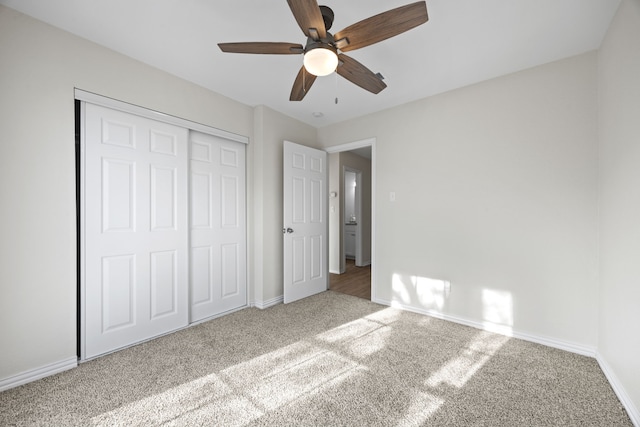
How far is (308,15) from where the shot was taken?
4.32 feet

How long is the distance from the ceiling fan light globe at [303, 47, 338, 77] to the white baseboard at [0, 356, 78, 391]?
A: 8.81 feet

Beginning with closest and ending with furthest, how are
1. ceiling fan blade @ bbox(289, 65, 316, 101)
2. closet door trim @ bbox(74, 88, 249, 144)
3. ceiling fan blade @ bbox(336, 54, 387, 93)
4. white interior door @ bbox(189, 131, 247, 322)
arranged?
1. ceiling fan blade @ bbox(336, 54, 387, 93)
2. ceiling fan blade @ bbox(289, 65, 316, 101)
3. closet door trim @ bbox(74, 88, 249, 144)
4. white interior door @ bbox(189, 131, 247, 322)

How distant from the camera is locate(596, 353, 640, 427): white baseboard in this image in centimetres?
147

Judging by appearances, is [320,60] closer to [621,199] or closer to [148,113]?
[148,113]

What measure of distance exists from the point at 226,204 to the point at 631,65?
340 cm

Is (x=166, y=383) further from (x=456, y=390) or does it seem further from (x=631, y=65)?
(x=631, y=65)

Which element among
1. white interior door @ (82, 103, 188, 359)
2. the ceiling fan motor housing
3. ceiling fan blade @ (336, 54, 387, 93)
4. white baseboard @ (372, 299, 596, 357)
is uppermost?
the ceiling fan motor housing

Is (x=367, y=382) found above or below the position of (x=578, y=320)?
below

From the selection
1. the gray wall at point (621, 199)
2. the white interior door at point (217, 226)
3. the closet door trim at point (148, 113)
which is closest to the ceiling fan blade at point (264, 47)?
the closet door trim at point (148, 113)

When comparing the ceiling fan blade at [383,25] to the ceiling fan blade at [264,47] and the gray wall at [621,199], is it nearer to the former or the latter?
the ceiling fan blade at [264,47]

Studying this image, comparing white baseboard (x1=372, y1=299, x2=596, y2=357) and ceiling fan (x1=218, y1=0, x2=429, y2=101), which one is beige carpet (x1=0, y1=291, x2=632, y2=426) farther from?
ceiling fan (x1=218, y1=0, x2=429, y2=101)

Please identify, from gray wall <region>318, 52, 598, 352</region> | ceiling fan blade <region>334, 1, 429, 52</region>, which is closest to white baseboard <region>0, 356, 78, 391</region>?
ceiling fan blade <region>334, 1, 429, 52</region>

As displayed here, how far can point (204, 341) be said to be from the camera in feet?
7.95

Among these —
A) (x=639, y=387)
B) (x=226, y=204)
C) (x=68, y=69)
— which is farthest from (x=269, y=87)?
(x=639, y=387)
